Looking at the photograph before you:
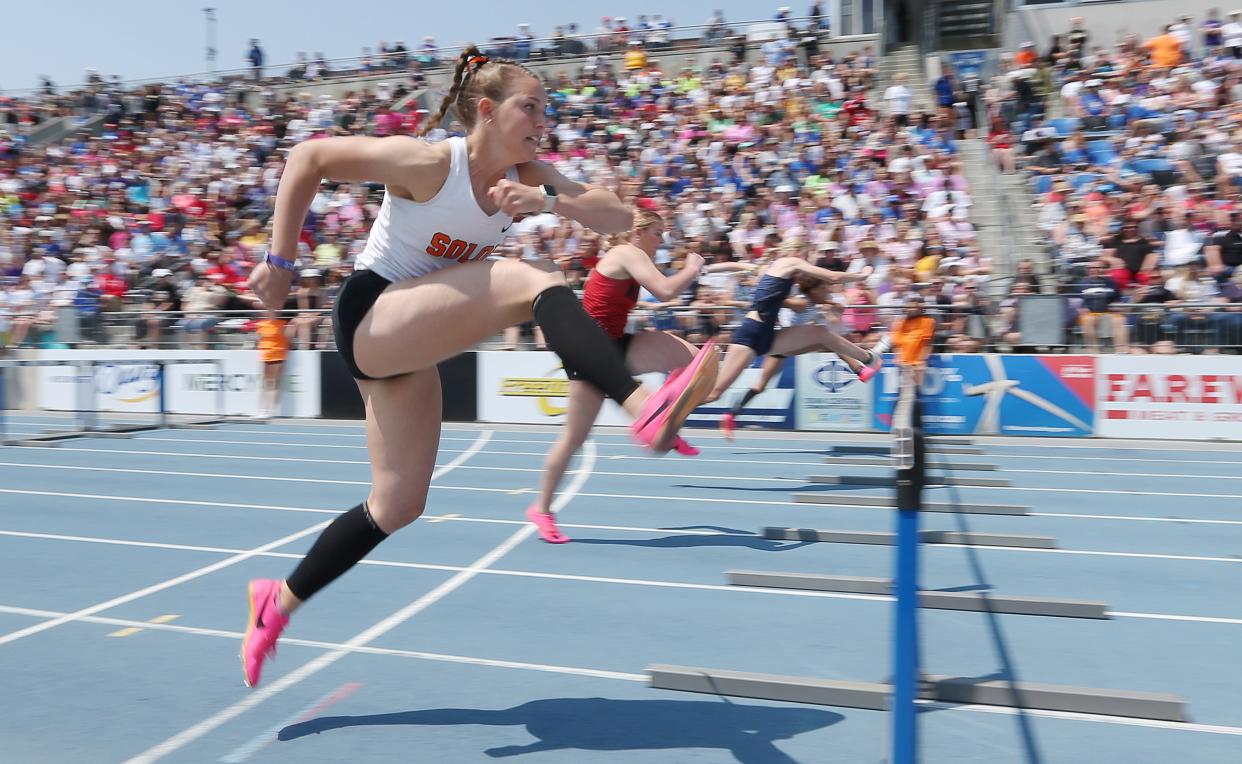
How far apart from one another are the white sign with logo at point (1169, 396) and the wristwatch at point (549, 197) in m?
11.0

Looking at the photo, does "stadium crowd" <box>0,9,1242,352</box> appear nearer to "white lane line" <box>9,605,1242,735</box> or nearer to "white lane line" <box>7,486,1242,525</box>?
"white lane line" <box>7,486,1242,525</box>

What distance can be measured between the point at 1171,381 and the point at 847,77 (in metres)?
8.39

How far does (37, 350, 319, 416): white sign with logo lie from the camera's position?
16500 millimetres

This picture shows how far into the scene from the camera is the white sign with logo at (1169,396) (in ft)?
41.2

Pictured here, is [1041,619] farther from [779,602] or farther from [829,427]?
[829,427]

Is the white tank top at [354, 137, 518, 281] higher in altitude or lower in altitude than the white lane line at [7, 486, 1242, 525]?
higher

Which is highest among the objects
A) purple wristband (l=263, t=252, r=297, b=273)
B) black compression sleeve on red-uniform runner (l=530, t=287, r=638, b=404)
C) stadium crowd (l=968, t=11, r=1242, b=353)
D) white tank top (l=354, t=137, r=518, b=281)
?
stadium crowd (l=968, t=11, r=1242, b=353)

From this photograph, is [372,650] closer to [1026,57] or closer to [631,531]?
[631,531]

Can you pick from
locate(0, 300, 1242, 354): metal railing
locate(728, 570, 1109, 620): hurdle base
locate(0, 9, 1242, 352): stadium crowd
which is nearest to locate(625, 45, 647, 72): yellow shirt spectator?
locate(0, 9, 1242, 352): stadium crowd

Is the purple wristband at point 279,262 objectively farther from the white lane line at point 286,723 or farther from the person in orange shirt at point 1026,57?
the person in orange shirt at point 1026,57

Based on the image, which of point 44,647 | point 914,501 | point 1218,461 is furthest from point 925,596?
point 1218,461

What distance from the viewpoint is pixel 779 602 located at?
543 cm

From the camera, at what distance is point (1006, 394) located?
13383 mm

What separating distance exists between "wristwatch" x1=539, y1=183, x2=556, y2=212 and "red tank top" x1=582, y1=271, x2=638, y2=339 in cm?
272
